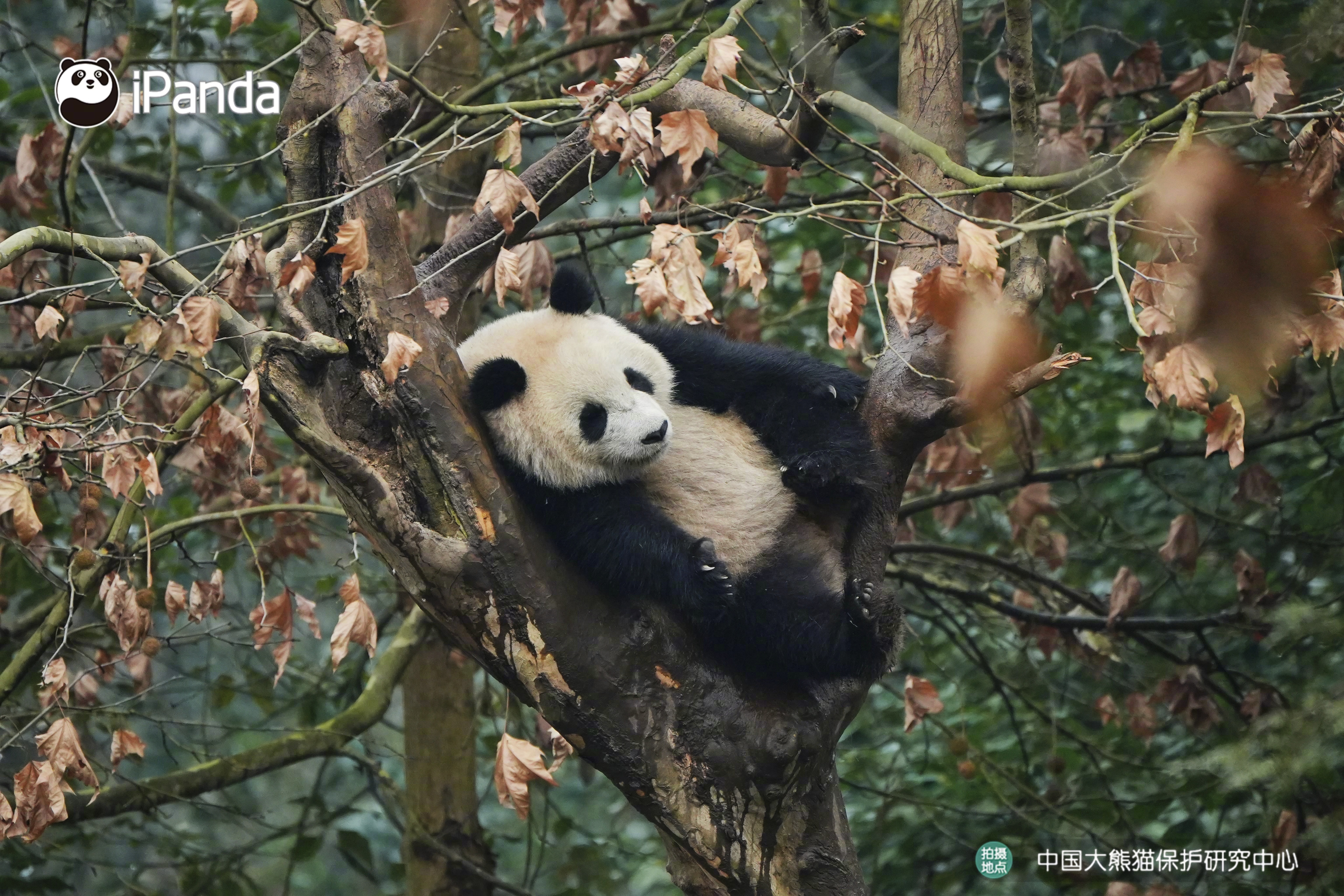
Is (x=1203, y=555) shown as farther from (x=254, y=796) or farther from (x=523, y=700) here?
(x=254, y=796)

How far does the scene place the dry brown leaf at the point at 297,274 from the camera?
8.96ft

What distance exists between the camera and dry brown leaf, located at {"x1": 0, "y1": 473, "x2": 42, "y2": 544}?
2721mm

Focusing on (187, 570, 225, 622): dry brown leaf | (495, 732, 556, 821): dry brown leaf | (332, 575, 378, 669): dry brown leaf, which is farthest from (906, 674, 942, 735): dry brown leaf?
(187, 570, 225, 622): dry brown leaf

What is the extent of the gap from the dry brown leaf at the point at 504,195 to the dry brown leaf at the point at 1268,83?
6.11 ft

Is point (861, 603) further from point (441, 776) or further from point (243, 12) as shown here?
point (441, 776)

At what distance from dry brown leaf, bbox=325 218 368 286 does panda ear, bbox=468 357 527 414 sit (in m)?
0.53

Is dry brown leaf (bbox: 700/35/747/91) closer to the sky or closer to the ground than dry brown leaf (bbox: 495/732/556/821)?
closer to the sky

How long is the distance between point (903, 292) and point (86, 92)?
131 inches

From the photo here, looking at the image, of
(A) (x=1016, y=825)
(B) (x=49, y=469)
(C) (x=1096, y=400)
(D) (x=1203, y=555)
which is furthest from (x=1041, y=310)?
(B) (x=49, y=469)

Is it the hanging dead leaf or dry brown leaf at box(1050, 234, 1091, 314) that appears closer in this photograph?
the hanging dead leaf

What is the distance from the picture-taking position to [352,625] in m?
3.04

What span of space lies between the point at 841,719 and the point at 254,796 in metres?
7.52

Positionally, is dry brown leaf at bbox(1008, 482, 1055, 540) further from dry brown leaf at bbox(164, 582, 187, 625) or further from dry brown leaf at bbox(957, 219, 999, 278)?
dry brown leaf at bbox(164, 582, 187, 625)

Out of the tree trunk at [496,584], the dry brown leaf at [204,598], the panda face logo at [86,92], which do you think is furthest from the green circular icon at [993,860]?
the panda face logo at [86,92]
